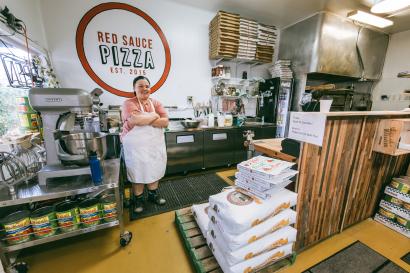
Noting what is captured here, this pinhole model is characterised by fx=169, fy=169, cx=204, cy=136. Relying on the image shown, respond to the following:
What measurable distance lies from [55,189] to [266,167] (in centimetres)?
171

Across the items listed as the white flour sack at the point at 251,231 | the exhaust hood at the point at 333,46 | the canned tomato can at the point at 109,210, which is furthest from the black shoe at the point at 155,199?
the exhaust hood at the point at 333,46

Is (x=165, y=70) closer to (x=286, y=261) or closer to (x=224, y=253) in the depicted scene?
(x=224, y=253)

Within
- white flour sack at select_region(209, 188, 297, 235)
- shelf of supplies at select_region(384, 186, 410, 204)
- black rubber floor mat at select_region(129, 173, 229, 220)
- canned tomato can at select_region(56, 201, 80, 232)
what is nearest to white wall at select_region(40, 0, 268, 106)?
black rubber floor mat at select_region(129, 173, 229, 220)

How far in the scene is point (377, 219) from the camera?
2.10 metres

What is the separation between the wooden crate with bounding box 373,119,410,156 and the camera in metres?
1.59

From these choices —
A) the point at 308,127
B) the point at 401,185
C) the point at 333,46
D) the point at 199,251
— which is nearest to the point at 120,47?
the point at 308,127

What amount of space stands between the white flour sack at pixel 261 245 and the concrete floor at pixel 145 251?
0.34m

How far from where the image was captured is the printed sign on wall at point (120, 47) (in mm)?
2801

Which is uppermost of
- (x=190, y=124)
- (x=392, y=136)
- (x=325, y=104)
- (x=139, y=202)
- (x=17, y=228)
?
(x=325, y=104)

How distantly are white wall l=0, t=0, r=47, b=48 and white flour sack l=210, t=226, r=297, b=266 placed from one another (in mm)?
3035

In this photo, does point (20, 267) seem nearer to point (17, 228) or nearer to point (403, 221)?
point (17, 228)

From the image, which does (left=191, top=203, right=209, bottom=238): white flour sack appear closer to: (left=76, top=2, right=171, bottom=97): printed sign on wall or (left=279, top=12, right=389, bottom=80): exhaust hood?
(left=76, top=2, right=171, bottom=97): printed sign on wall

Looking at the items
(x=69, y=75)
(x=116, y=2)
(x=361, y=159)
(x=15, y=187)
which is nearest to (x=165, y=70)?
(x=116, y=2)

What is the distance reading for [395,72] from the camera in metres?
4.24
